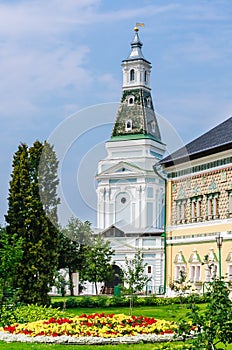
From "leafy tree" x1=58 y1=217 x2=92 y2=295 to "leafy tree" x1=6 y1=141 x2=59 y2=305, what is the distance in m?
11.7

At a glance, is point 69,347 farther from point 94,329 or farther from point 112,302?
point 112,302

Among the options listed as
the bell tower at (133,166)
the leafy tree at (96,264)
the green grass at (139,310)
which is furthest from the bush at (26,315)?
the bell tower at (133,166)

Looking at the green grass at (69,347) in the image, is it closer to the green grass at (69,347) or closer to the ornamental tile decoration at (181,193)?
the green grass at (69,347)

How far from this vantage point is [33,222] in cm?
2466

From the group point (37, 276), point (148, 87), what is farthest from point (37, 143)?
point (148, 87)

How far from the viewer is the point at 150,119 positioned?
2247 inches

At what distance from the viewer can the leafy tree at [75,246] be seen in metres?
37.9

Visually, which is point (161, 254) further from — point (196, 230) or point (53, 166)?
point (53, 166)

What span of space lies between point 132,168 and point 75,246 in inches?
643

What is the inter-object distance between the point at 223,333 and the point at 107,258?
115ft

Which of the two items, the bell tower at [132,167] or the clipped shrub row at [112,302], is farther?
the bell tower at [132,167]

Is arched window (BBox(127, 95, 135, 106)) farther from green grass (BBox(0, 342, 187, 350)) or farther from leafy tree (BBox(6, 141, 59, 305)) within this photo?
green grass (BBox(0, 342, 187, 350))

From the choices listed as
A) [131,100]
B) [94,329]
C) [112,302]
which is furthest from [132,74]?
[94,329]

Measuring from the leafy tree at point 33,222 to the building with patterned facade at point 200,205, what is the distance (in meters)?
6.18
